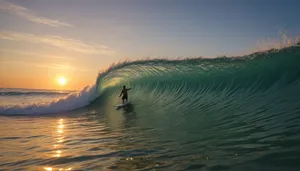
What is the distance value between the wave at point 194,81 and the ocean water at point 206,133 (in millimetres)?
52

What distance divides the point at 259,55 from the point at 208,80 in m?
2.56

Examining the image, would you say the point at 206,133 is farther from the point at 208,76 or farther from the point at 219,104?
the point at 208,76

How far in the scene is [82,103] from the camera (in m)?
17.7

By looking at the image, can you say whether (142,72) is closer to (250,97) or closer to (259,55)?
(259,55)

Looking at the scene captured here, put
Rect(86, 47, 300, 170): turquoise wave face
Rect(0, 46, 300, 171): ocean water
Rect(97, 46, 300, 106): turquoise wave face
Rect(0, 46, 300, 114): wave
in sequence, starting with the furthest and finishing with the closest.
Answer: Rect(97, 46, 300, 106): turquoise wave face < Rect(0, 46, 300, 114): wave < Rect(86, 47, 300, 170): turquoise wave face < Rect(0, 46, 300, 171): ocean water

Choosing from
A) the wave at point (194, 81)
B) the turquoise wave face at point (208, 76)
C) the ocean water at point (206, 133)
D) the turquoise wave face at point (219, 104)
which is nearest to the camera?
the ocean water at point (206, 133)

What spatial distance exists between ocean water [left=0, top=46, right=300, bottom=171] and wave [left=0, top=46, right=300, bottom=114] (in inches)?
2.1

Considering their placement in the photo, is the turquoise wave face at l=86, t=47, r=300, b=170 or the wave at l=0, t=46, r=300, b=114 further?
the wave at l=0, t=46, r=300, b=114

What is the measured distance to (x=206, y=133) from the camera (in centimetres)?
562

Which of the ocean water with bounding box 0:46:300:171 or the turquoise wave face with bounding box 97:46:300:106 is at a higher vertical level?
the turquoise wave face with bounding box 97:46:300:106

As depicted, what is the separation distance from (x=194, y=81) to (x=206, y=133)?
8281mm

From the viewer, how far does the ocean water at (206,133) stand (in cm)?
386

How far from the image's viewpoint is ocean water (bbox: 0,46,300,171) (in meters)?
3.86

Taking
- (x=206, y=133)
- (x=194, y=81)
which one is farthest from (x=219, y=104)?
(x=194, y=81)
